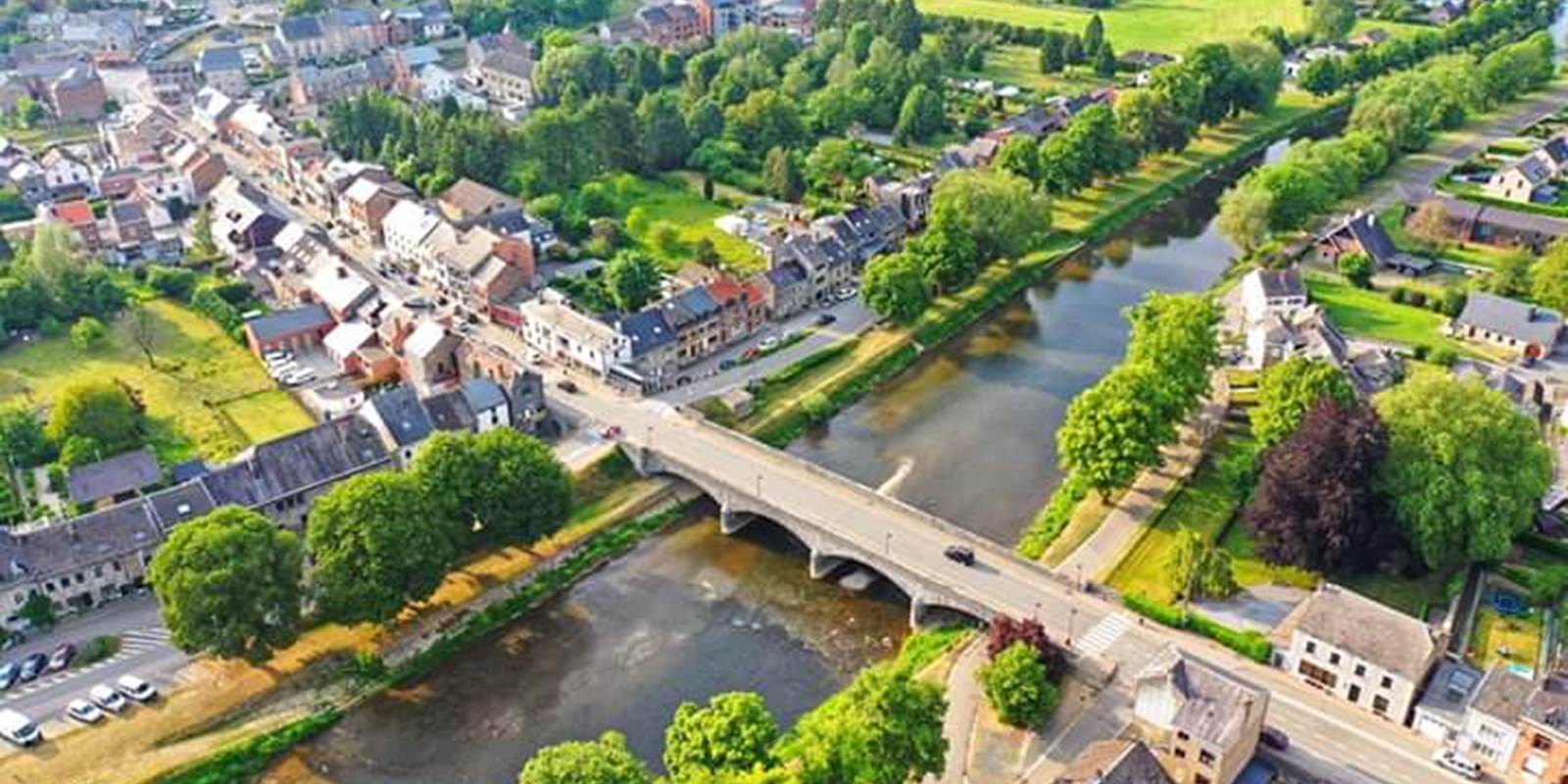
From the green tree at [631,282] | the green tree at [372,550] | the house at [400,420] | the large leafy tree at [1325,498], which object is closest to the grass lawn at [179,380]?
the house at [400,420]

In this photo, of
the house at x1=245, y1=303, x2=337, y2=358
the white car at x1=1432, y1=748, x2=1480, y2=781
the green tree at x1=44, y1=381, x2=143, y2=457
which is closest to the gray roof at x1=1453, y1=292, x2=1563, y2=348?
the white car at x1=1432, y1=748, x2=1480, y2=781

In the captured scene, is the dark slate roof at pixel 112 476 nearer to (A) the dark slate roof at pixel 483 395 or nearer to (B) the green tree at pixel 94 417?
(B) the green tree at pixel 94 417

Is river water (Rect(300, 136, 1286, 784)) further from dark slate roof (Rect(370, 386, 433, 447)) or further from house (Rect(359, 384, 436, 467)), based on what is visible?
dark slate roof (Rect(370, 386, 433, 447))

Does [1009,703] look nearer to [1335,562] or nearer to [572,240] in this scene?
[1335,562]

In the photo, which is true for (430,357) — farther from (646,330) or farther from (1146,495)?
(1146,495)

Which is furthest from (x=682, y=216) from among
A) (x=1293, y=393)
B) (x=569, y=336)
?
(x=1293, y=393)

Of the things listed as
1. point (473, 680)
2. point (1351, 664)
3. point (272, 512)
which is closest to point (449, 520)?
point (473, 680)

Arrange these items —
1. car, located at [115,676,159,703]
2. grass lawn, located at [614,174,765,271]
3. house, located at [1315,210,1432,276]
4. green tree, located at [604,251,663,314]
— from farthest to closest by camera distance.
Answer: grass lawn, located at [614,174,765,271]
house, located at [1315,210,1432,276]
green tree, located at [604,251,663,314]
car, located at [115,676,159,703]
